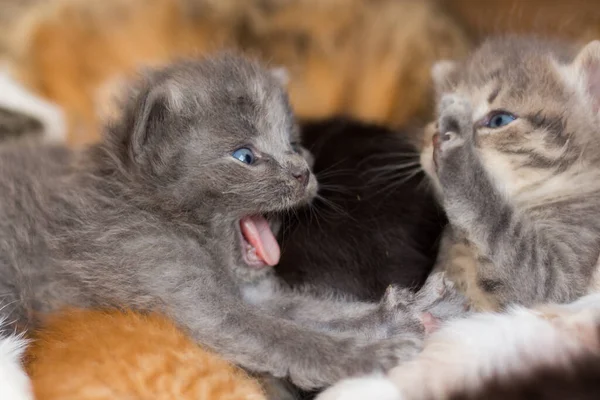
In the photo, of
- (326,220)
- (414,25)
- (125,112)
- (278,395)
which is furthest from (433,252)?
(414,25)

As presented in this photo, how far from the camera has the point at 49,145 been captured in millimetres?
1766

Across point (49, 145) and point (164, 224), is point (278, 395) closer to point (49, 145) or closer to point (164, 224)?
point (164, 224)

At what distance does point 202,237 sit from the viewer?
1275 millimetres

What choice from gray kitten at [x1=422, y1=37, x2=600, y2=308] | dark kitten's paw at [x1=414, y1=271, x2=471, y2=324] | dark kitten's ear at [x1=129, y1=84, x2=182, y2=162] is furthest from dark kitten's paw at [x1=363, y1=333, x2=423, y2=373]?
dark kitten's ear at [x1=129, y1=84, x2=182, y2=162]

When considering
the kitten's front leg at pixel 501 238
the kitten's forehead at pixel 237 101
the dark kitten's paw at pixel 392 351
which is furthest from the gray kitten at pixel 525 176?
the kitten's forehead at pixel 237 101

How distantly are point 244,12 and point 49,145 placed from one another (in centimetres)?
77

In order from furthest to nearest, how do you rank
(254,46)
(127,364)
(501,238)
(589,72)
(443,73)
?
(254,46), (443,73), (589,72), (501,238), (127,364)

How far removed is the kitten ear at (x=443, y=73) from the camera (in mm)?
1618

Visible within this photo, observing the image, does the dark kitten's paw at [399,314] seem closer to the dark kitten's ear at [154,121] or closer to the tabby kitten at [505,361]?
the tabby kitten at [505,361]

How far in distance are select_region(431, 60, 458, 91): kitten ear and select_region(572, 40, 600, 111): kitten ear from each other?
0.32m

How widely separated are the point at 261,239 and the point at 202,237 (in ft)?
0.50

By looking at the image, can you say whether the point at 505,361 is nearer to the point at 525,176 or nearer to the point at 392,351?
the point at 392,351

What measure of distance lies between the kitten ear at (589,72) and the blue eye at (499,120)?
0.17 metres

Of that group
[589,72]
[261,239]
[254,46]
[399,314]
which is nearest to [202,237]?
[261,239]
